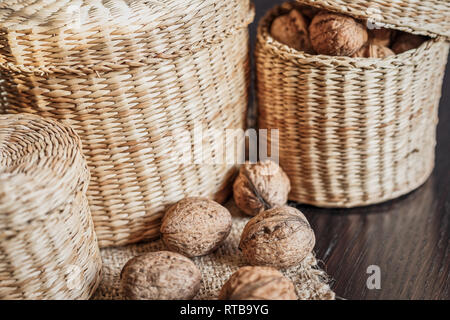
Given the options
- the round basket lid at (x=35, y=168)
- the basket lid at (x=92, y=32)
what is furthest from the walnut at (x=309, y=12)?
the round basket lid at (x=35, y=168)

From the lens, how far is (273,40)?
4.07 ft

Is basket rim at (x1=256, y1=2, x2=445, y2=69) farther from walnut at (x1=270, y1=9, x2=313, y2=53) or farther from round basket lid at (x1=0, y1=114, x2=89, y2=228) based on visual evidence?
round basket lid at (x1=0, y1=114, x2=89, y2=228)

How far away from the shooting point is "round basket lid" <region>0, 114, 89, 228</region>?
2.79 feet

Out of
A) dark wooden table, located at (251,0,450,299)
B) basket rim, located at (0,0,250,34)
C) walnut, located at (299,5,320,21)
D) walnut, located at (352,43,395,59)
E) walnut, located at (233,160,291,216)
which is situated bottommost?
dark wooden table, located at (251,0,450,299)

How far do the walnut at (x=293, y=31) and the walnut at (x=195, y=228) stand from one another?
0.43 m

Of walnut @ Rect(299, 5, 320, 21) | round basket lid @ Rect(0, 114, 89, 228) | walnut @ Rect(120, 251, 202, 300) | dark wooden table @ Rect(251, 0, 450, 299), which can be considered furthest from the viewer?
walnut @ Rect(299, 5, 320, 21)

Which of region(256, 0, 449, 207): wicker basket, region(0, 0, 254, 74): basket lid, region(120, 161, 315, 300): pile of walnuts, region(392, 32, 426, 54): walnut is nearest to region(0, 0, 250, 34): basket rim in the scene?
region(0, 0, 254, 74): basket lid

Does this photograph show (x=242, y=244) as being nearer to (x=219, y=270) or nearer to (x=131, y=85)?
(x=219, y=270)

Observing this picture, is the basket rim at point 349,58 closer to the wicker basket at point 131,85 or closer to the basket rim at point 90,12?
the wicker basket at point 131,85

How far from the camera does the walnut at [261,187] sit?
48.0 inches

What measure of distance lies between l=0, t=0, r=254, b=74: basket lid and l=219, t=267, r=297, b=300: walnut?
45 cm

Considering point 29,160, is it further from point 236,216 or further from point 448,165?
point 448,165

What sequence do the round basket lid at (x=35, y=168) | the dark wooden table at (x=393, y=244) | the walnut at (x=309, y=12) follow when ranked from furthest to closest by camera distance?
the walnut at (x=309, y=12) < the dark wooden table at (x=393, y=244) < the round basket lid at (x=35, y=168)
